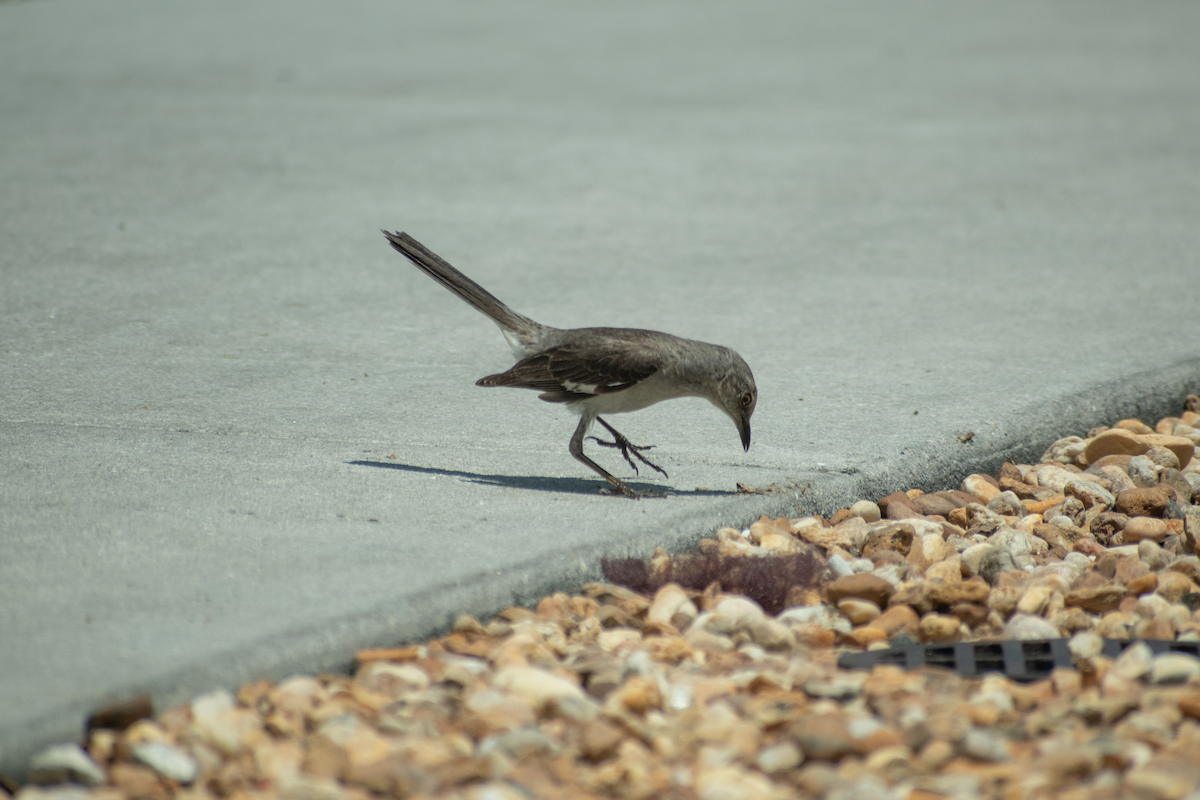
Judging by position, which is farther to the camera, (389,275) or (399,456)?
(389,275)

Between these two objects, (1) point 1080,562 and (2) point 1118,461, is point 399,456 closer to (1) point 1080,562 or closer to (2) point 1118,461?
(1) point 1080,562

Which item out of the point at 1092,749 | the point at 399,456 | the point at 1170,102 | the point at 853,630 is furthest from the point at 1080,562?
the point at 1170,102

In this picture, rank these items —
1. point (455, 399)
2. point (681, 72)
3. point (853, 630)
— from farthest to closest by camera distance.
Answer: point (681, 72) → point (455, 399) → point (853, 630)

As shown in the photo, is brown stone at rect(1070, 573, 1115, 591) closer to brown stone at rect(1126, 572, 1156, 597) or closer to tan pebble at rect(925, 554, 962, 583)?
brown stone at rect(1126, 572, 1156, 597)

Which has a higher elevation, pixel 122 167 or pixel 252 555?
pixel 122 167

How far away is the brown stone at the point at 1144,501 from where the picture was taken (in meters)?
4.87

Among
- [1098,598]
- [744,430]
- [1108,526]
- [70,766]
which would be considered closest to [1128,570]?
[1098,598]

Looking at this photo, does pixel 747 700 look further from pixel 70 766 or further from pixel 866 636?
pixel 70 766

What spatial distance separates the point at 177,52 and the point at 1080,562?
13649 millimetres

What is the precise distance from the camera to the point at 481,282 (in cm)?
780

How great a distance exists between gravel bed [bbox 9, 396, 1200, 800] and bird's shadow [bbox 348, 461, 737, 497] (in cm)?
39

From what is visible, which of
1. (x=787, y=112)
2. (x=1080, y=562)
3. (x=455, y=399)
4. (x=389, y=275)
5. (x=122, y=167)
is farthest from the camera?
(x=787, y=112)

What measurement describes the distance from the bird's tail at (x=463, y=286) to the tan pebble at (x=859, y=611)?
204 centimetres

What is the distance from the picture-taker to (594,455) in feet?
18.0
